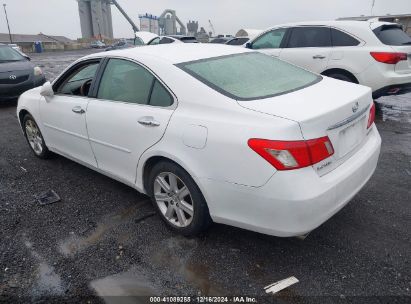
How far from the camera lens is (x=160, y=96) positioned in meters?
2.98

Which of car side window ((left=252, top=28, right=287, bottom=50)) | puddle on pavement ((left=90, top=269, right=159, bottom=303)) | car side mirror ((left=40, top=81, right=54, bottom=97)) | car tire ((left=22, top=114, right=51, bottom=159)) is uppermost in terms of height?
car side window ((left=252, top=28, right=287, bottom=50))

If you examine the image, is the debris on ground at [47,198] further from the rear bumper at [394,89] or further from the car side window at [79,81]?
the rear bumper at [394,89]

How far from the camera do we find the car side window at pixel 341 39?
258 inches

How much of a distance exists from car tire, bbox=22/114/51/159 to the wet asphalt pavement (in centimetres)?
92

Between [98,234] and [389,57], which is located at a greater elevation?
[389,57]

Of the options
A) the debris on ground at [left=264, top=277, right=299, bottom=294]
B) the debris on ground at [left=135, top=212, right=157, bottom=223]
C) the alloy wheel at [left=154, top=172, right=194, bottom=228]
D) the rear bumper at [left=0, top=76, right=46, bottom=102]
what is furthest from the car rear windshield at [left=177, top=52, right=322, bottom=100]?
the rear bumper at [left=0, top=76, right=46, bottom=102]

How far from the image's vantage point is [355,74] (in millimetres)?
6473

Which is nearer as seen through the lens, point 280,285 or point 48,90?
point 280,285

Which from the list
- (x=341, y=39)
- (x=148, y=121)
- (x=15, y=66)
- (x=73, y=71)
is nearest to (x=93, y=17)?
(x=15, y=66)

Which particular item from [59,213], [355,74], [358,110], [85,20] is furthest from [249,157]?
[85,20]

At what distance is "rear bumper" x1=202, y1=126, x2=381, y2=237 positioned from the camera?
228 centimetres

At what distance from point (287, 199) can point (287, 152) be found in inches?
11.9

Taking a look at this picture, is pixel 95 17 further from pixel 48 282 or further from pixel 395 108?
pixel 48 282

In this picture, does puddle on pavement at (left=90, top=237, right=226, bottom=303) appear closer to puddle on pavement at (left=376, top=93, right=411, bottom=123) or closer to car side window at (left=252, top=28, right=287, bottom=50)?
puddle on pavement at (left=376, top=93, right=411, bottom=123)
